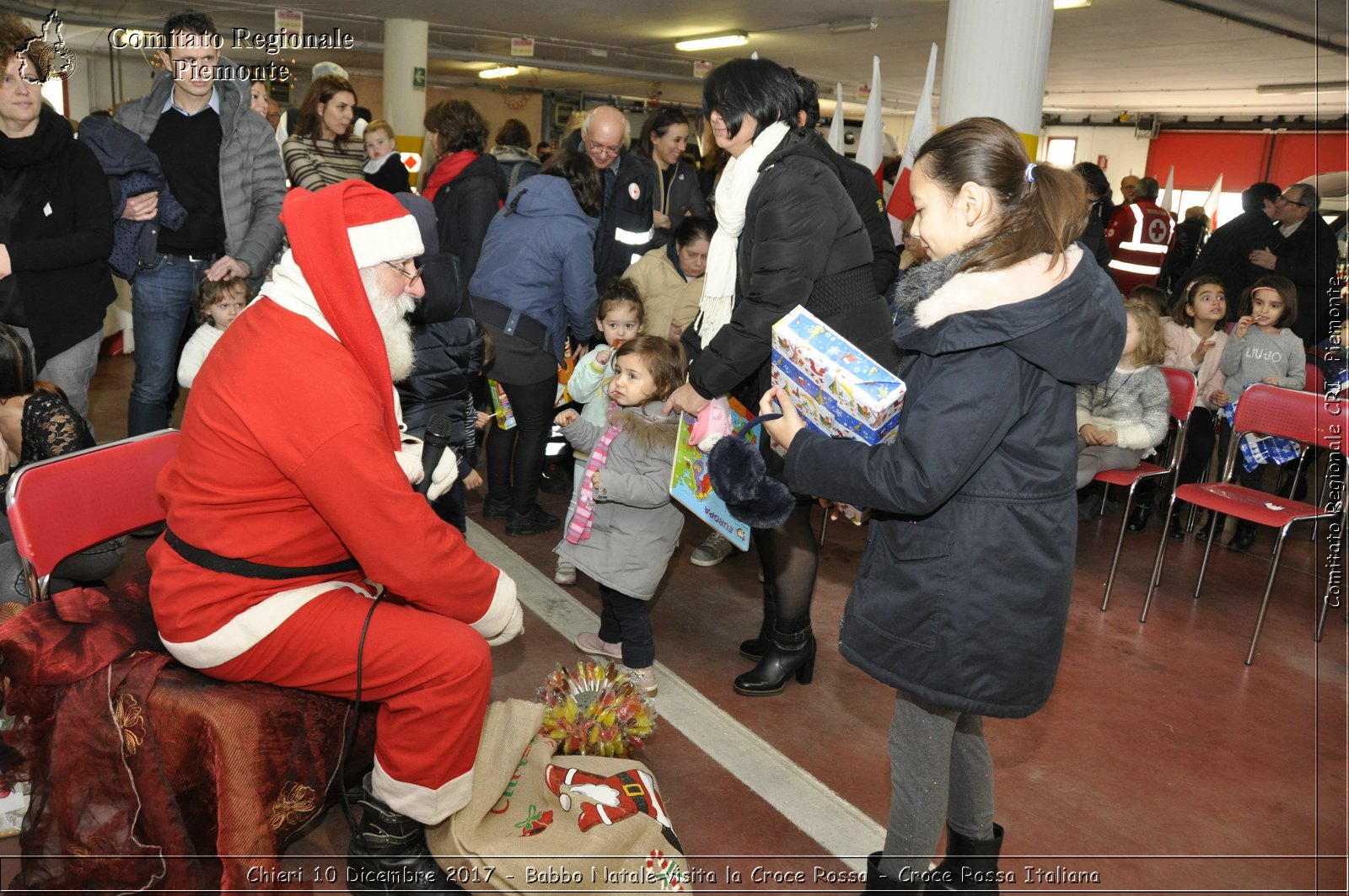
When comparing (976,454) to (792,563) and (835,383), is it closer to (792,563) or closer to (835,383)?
(835,383)

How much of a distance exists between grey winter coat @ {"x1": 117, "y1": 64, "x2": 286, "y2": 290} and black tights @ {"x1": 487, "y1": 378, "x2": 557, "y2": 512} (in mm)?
1181

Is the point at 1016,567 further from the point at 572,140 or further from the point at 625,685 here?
the point at 572,140

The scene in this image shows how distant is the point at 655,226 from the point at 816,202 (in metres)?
2.78

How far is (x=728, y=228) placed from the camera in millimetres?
3264

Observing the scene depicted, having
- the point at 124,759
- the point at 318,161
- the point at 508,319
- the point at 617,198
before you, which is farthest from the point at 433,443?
the point at 318,161

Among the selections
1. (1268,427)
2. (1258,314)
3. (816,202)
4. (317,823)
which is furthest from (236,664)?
(1258,314)

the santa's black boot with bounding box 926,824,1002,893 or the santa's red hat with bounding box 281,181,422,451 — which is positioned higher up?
the santa's red hat with bounding box 281,181,422,451

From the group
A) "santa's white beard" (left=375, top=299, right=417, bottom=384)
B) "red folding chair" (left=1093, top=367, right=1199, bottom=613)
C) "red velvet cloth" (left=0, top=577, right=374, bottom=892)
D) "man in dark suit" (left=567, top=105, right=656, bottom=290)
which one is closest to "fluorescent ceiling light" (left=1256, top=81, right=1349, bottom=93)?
"red folding chair" (left=1093, top=367, right=1199, bottom=613)

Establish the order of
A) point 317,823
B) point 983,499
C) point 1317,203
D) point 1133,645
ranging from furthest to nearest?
point 1317,203
point 1133,645
point 317,823
point 983,499

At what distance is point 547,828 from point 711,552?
2.32 m

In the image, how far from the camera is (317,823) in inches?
100

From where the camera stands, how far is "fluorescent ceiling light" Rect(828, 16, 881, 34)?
11.8 m

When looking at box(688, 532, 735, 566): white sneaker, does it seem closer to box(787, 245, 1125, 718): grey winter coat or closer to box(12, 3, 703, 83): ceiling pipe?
box(787, 245, 1125, 718): grey winter coat

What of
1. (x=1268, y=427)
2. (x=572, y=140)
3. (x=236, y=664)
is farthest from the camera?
(x=572, y=140)
